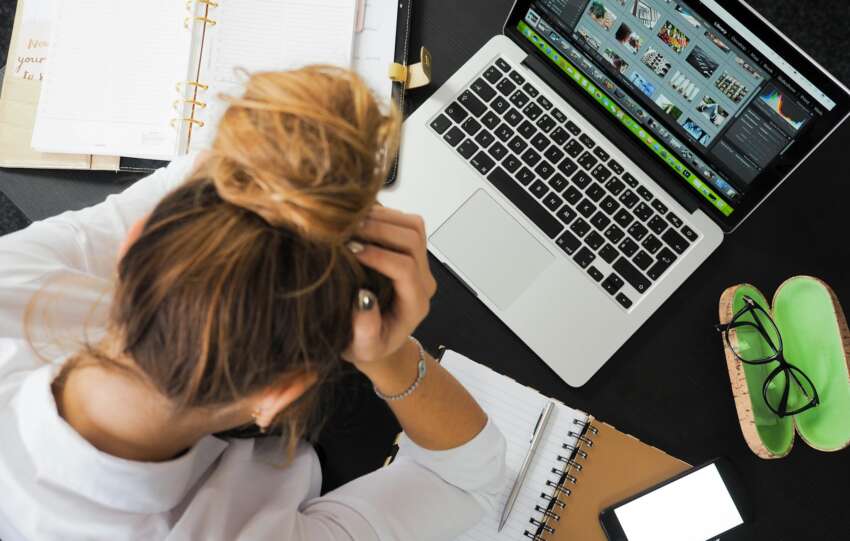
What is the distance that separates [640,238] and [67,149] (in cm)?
65

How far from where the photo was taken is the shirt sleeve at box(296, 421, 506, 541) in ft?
1.86

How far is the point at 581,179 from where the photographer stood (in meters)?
0.72

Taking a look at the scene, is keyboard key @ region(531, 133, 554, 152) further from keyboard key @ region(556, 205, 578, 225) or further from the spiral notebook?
the spiral notebook

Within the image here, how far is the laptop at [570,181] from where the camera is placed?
66cm

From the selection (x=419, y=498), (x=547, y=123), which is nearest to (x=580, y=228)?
(x=547, y=123)

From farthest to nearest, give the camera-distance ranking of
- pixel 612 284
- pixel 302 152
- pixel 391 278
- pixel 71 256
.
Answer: pixel 612 284 → pixel 71 256 → pixel 391 278 → pixel 302 152

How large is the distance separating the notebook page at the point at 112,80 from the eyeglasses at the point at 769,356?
664 mm

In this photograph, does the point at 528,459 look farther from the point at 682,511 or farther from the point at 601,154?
the point at 601,154

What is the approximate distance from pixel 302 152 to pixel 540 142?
18.3 inches

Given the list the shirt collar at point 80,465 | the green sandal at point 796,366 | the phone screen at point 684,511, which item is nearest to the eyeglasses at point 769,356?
the green sandal at point 796,366

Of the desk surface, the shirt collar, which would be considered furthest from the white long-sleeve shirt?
the desk surface

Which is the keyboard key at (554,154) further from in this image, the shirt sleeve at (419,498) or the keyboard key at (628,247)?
the shirt sleeve at (419,498)

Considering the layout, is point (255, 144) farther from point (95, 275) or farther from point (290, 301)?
point (95, 275)

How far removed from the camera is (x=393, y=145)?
38 cm
